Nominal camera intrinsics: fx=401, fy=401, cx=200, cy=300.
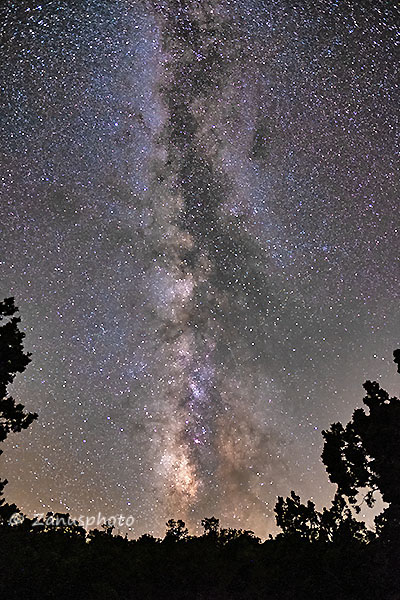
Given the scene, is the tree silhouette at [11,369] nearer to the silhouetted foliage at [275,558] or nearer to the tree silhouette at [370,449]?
the silhouetted foliage at [275,558]

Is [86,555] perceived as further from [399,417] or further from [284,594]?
[399,417]

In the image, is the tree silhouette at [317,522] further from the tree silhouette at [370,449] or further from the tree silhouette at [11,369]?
the tree silhouette at [11,369]

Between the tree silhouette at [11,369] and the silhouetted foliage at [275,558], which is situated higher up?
the tree silhouette at [11,369]

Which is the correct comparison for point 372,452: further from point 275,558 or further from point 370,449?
point 275,558

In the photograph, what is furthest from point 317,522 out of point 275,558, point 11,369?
point 11,369

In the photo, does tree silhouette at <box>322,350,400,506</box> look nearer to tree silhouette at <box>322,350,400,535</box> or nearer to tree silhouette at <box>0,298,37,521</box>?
tree silhouette at <box>322,350,400,535</box>

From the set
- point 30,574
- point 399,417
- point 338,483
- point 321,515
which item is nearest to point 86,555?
point 30,574

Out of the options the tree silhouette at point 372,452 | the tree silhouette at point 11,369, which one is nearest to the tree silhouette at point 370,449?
the tree silhouette at point 372,452

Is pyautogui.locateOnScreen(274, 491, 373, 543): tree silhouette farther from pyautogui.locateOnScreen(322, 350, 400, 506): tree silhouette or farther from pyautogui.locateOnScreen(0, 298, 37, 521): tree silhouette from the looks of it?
pyautogui.locateOnScreen(0, 298, 37, 521): tree silhouette

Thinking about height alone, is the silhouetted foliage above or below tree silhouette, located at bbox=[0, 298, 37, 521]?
below

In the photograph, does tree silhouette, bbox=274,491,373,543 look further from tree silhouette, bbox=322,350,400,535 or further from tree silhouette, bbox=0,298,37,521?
tree silhouette, bbox=0,298,37,521

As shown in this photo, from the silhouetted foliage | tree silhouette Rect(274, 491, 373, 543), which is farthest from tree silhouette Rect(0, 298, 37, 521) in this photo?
tree silhouette Rect(274, 491, 373, 543)

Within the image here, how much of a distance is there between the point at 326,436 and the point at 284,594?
9112mm

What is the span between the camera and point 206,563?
1039 inches
